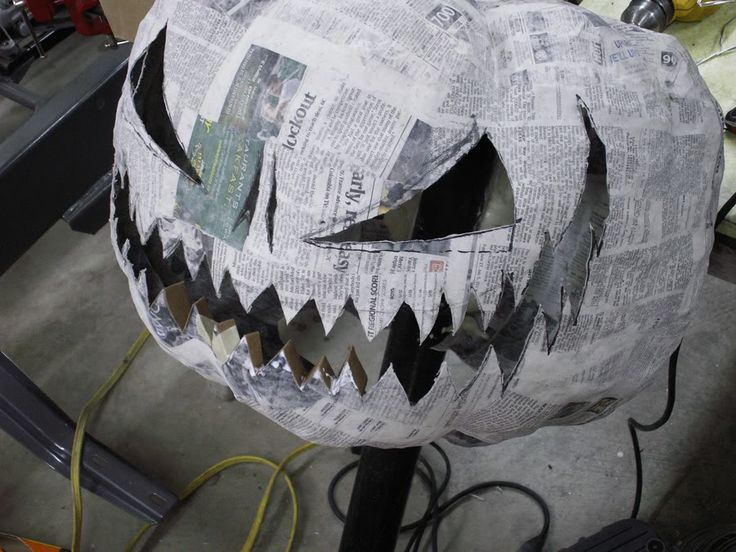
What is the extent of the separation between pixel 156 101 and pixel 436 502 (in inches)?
39.0

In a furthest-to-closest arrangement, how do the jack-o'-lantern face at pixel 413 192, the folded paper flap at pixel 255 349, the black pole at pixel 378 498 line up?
the black pole at pixel 378 498 < the folded paper flap at pixel 255 349 < the jack-o'-lantern face at pixel 413 192

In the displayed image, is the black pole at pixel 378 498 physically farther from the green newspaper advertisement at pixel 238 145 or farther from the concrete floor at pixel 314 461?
the green newspaper advertisement at pixel 238 145

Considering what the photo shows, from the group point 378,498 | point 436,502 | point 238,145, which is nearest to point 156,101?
point 238,145

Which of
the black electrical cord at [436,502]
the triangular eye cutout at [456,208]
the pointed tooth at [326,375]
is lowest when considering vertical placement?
the black electrical cord at [436,502]

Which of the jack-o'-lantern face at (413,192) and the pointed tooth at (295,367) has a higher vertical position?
the jack-o'-lantern face at (413,192)

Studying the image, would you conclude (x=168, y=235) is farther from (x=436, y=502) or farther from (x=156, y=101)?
(x=436, y=502)

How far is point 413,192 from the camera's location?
589 millimetres

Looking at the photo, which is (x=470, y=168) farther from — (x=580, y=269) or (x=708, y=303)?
(x=708, y=303)

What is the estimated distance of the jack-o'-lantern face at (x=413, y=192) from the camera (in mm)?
589

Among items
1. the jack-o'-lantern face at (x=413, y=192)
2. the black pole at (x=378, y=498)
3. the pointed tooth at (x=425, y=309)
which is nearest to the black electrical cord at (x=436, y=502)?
the black pole at (x=378, y=498)

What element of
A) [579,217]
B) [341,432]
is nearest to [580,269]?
[579,217]

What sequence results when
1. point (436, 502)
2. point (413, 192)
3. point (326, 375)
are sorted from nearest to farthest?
point (413, 192), point (326, 375), point (436, 502)

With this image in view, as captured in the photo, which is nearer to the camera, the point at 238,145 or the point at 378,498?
the point at 238,145

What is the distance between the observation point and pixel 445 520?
1.39 metres
